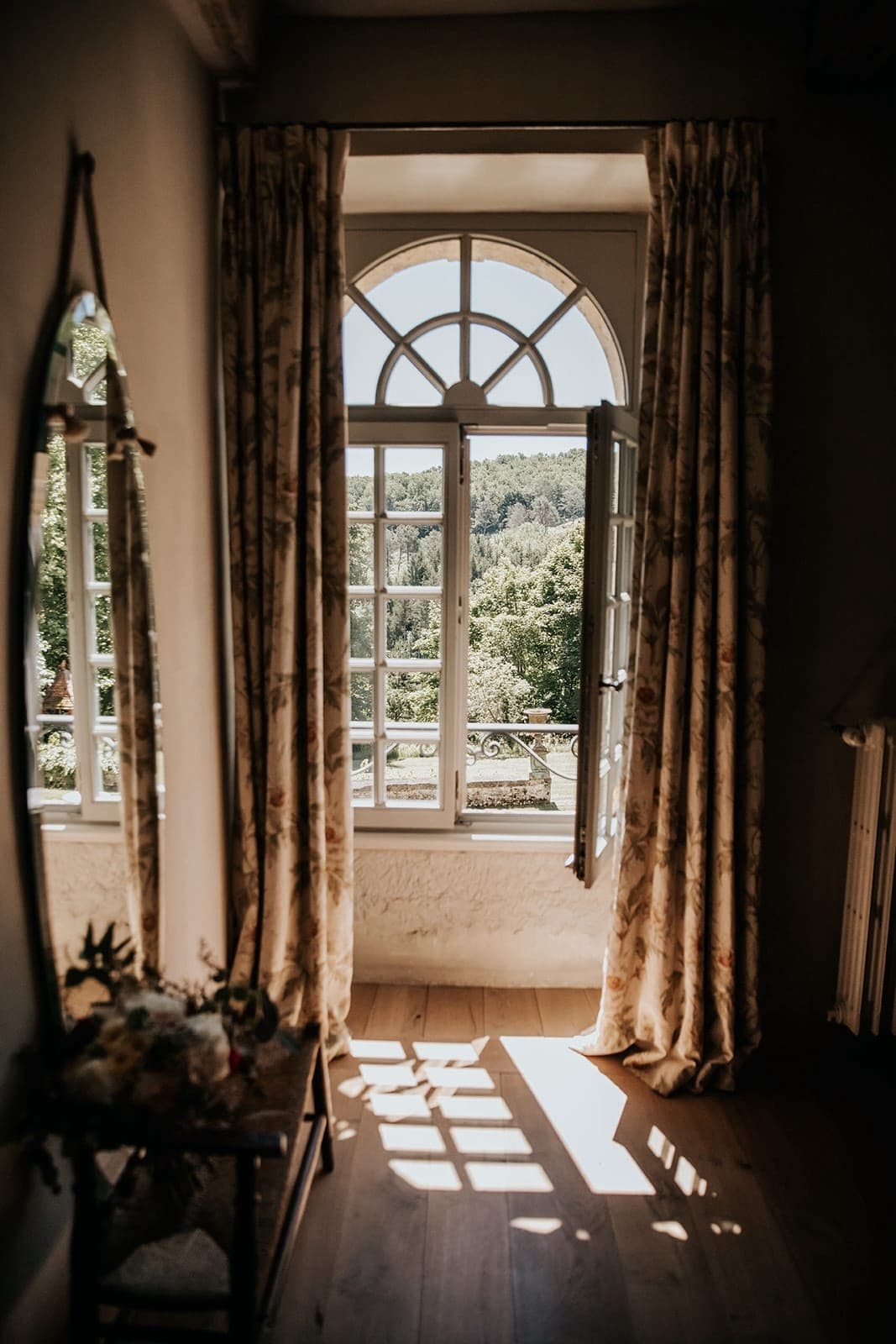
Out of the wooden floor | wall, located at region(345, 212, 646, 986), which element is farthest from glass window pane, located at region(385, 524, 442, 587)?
the wooden floor

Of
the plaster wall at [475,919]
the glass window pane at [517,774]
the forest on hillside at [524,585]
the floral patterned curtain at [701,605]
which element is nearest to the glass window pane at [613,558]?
the floral patterned curtain at [701,605]

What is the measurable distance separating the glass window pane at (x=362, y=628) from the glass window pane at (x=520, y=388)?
0.82 metres

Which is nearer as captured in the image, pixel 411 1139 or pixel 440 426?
pixel 411 1139

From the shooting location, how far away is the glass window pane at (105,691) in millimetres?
1638

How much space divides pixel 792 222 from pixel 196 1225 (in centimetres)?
282

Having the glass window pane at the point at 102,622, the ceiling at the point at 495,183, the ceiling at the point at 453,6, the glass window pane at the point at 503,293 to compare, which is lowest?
the glass window pane at the point at 102,622

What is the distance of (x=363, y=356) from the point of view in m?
3.14

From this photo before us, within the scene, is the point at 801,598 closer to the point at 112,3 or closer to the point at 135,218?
the point at 135,218

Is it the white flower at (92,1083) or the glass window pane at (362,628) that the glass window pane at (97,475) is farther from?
the glass window pane at (362,628)

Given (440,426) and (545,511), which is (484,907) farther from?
(545,511)

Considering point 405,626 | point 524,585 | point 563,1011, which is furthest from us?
point 524,585

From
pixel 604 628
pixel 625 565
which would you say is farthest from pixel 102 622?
pixel 625 565

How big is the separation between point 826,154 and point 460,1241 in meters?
2.93

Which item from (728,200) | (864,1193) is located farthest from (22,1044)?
(728,200)
